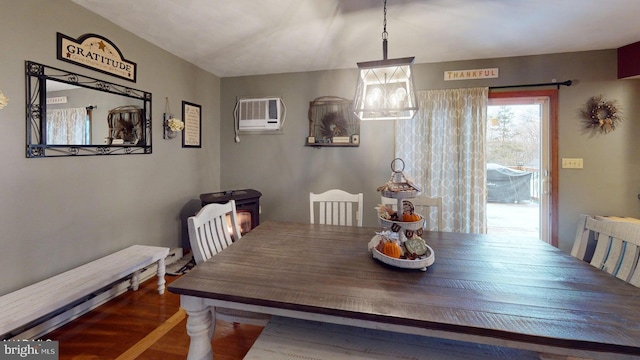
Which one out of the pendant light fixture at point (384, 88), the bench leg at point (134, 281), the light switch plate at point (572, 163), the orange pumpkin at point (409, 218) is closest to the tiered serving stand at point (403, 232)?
the orange pumpkin at point (409, 218)

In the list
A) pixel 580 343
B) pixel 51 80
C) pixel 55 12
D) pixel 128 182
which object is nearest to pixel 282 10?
pixel 55 12

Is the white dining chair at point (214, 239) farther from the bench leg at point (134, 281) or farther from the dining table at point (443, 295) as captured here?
the bench leg at point (134, 281)

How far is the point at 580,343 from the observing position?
80 cm

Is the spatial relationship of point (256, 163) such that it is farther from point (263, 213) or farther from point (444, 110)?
point (444, 110)

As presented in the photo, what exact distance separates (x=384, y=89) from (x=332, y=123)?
190 centimetres

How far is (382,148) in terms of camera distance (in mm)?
3400

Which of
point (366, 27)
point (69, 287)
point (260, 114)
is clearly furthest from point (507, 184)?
point (69, 287)

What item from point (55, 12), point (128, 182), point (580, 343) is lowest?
point (580, 343)

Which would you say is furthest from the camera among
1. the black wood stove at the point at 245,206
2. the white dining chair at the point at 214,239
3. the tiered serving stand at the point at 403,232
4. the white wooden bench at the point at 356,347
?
the black wood stove at the point at 245,206

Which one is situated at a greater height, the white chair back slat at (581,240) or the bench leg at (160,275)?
the white chair back slat at (581,240)

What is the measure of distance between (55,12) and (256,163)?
7.64 ft

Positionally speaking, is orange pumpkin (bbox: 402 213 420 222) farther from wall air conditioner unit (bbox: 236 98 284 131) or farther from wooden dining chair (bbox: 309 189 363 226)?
wall air conditioner unit (bbox: 236 98 284 131)

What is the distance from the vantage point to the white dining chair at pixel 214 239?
4.59 ft

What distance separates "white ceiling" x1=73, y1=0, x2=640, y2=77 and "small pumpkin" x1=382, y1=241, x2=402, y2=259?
1772 millimetres
